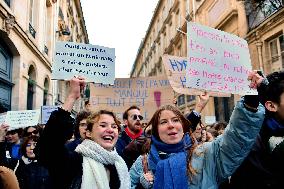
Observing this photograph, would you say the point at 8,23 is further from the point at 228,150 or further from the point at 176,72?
the point at 228,150

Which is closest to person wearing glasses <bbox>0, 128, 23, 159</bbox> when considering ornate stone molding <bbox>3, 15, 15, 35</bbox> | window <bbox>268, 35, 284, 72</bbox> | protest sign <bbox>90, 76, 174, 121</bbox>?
protest sign <bbox>90, 76, 174, 121</bbox>

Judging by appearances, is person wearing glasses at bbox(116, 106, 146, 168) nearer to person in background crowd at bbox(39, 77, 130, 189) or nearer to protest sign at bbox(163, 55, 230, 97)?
protest sign at bbox(163, 55, 230, 97)

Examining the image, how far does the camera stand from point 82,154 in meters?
2.48

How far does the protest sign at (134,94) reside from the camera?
6.04 m

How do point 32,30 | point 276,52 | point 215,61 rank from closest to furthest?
point 215,61 → point 276,52 → point 32,30

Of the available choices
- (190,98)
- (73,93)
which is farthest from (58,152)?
(190,98)

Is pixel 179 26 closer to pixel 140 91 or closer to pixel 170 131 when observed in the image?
pixel 140 91

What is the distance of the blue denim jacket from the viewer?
1938 millimetres

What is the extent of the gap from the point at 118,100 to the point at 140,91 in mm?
453

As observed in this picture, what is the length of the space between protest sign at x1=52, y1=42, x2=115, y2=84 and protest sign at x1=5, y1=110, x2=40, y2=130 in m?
3.00

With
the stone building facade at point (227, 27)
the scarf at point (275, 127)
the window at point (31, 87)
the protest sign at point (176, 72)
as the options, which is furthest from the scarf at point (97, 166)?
the window at point (31, 87)

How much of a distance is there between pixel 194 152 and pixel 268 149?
18.6 inches

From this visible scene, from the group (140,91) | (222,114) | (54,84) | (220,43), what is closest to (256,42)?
(222,114)

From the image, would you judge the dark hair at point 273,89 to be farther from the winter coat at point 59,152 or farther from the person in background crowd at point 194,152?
the winter coat at point 59,152
